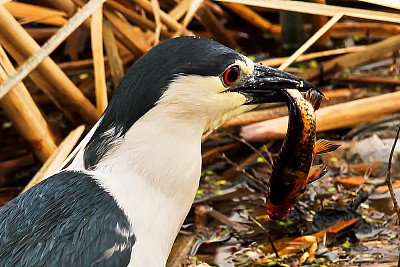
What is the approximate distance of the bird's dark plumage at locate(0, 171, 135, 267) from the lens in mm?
2223

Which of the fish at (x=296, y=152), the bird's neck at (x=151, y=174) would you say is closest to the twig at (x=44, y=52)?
the bird's neck at (x=151, y=174)

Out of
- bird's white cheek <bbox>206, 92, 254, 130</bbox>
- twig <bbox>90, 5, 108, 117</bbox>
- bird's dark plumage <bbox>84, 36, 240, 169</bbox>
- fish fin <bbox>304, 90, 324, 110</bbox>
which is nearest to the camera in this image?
bird's dark plumage <bbox>84, 36, 240, 169</bbox>

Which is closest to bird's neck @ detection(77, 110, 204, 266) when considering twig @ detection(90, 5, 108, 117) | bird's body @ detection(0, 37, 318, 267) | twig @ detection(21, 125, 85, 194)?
bird's body @ detection(0, 37, 318, 267)

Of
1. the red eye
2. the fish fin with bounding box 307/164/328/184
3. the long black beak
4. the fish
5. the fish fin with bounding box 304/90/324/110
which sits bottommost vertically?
the fish fin with bounding box 307/164/328/184

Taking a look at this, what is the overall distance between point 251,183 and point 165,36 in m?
0.91

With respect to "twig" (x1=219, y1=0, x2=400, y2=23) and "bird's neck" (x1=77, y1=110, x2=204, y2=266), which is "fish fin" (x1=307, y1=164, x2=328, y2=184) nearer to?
"bird's neck" (x1=77, y1=110, x2=204, y2=266)

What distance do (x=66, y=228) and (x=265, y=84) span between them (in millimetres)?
821

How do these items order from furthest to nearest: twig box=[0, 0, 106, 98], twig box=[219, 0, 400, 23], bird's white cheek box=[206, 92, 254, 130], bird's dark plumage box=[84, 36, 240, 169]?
twig box=[219, 0, 400, 23]
twig box=[0, 0, 106, 98]
bird's white cheek box=[206, 92, 254, 130]
bird's dark plumage box=[84, 36, 240, 169]

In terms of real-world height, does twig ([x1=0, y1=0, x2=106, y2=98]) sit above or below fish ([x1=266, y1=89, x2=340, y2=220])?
above

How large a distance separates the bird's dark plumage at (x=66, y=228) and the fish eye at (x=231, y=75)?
0.53 meters

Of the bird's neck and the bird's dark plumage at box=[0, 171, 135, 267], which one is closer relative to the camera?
the bird's dark plumage at box=[0, 171, 135, 267]

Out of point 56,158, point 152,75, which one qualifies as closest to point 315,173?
point 152,75

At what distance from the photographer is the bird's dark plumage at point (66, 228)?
222cm

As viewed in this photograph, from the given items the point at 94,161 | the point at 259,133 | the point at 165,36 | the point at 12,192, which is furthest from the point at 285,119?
the point at 94,161
